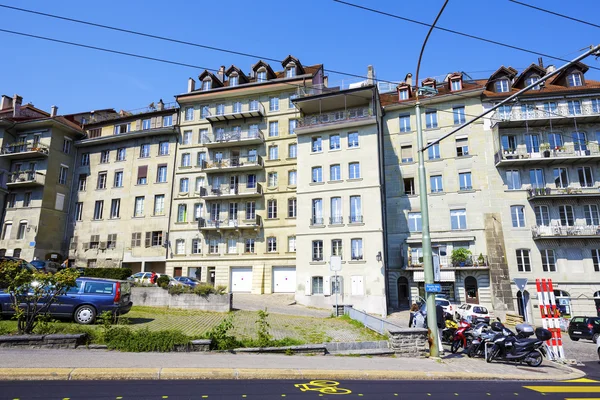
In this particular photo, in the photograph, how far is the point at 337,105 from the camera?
3356 cm

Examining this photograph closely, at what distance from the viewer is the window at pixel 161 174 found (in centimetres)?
3869

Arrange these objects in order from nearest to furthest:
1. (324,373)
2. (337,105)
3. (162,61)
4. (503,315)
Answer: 1. (324,373)
2. (162,61)
3. (503,315)
4. (337,105)

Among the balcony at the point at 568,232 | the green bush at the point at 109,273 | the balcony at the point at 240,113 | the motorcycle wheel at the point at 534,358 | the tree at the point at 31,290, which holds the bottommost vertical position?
the motorcycle wheel at the point at 534,358

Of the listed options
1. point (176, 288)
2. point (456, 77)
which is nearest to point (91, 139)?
point (176, 288)

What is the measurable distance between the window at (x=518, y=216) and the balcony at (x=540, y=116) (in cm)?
731

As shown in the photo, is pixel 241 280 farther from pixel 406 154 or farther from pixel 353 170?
pixel 406 154

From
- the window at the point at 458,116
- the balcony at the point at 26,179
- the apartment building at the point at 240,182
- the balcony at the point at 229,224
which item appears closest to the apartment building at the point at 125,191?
the apartment building at the point at 240,182

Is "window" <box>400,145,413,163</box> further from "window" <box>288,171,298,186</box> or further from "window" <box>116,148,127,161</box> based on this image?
"window" <box>116,148,127,161</box>

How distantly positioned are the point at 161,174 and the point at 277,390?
35.7 meters

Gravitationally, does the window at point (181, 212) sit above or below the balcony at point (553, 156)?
below

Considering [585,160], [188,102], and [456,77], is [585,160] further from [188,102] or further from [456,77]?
[188,102]

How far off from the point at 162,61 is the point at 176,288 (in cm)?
1406

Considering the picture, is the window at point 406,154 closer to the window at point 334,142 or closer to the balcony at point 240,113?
the window at point 334,142

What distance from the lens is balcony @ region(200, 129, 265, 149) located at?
3616 cm
